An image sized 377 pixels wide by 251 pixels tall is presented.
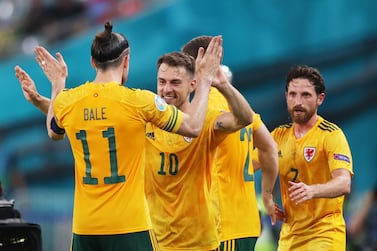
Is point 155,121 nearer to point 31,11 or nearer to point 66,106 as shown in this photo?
point 66,106

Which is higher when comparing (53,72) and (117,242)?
(53,72)

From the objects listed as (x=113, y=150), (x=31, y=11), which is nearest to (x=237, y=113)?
(x=113, y=150)

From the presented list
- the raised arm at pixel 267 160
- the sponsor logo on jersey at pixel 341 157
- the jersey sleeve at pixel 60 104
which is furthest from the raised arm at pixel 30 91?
the sponsor logo on jersey at pixel 341 157

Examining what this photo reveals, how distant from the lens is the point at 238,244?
868cm

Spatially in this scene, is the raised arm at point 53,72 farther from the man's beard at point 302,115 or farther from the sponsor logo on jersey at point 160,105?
the man's beard at point 302,115

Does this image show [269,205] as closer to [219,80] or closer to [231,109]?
[231,109]

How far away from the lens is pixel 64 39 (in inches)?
680

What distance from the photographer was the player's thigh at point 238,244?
8.62 m

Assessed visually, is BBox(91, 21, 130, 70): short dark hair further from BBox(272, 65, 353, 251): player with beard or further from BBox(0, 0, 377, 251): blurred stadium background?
BBox(0, 0, 377, 251): blurred stadium background

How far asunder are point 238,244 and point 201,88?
1.87 meters

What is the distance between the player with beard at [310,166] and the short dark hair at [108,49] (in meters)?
2.42

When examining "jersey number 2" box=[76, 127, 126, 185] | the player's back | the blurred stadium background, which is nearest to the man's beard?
the player's back

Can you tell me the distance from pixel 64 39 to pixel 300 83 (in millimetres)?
8711

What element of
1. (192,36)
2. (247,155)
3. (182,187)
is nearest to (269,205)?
(247,155)
